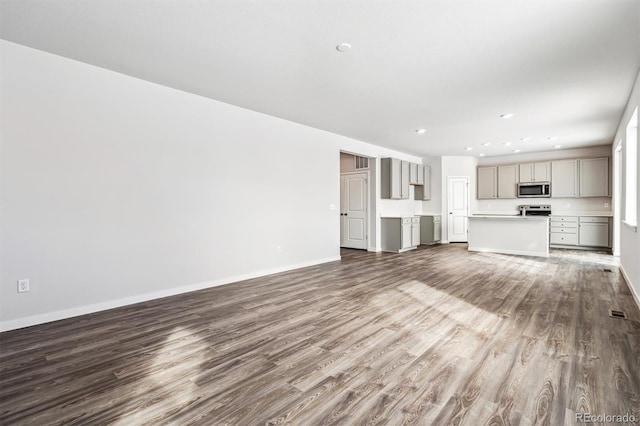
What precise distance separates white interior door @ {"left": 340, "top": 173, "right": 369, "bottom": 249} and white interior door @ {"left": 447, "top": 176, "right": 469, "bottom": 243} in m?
3.14

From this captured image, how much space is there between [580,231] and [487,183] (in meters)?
2.60

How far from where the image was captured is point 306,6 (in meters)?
2.47

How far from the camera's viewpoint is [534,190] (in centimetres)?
892

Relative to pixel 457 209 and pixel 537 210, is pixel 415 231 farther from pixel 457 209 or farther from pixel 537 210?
pixel 537 210

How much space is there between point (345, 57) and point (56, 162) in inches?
124

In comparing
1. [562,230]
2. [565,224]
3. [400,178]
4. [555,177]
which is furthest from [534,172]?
[400,178]

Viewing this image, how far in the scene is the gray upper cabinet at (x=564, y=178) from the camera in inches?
331

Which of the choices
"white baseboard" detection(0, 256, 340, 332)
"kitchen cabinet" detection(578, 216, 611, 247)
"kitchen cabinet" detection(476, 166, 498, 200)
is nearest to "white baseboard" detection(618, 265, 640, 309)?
"kitchen cabinet" detection(578, 216, 611, 247)

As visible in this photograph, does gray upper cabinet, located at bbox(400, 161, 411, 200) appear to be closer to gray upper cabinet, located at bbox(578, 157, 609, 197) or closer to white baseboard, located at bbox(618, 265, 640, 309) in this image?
gray upper cabinet, located at bbox(578, 157, 609, 197)

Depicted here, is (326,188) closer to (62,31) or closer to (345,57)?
(345,57)

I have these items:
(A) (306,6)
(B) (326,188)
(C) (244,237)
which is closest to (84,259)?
(C) (244,237)

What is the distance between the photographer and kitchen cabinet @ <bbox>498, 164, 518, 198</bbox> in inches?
366

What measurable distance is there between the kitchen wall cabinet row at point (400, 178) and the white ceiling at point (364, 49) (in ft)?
9.88

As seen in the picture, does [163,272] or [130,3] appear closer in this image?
[130,3]
